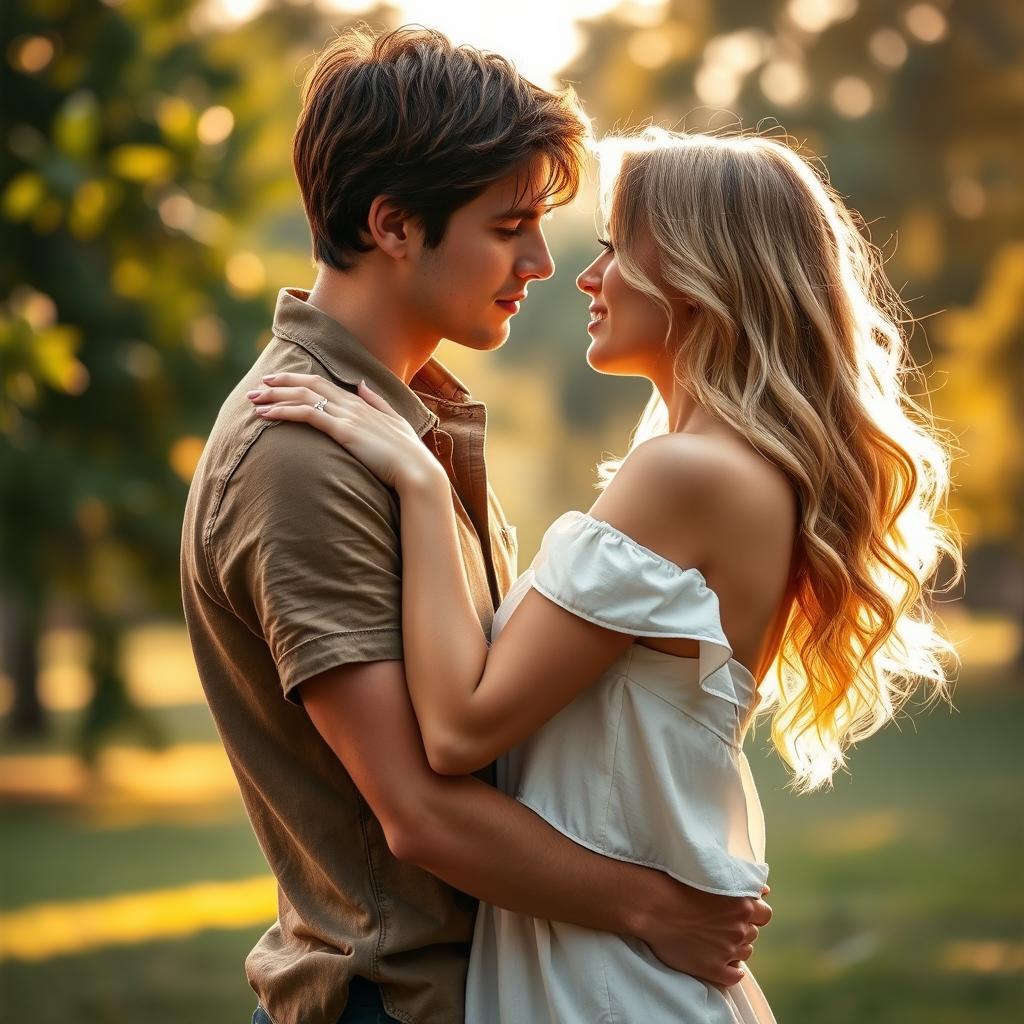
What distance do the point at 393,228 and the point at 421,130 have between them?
0.14 m

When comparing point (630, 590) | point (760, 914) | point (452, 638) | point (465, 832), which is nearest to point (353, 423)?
point (452, 638)

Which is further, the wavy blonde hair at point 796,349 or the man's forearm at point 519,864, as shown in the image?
the wavy blonde hair at point 796,349

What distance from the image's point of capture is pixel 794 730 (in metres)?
2.32

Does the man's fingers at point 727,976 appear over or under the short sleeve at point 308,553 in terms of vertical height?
under

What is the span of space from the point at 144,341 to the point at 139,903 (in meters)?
3.83

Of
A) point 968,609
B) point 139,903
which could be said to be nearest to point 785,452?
point 139,903

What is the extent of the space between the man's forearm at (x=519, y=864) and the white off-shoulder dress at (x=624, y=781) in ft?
0.08

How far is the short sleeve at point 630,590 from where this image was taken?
5.88 feet

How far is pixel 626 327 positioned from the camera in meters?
2.08

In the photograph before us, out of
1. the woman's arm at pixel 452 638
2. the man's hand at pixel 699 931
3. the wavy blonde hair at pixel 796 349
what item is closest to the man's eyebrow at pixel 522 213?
the wavy blonde hair at pixel 796 349

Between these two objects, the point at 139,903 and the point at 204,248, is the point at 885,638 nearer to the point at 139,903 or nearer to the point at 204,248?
the point at 204,248

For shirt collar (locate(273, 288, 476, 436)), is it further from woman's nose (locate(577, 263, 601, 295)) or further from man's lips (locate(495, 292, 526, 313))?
woman's nose (locate(577, 263, 601, 295))

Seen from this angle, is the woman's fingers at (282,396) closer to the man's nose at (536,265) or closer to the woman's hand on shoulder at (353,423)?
the woman's hand on shoulder at (353,423)

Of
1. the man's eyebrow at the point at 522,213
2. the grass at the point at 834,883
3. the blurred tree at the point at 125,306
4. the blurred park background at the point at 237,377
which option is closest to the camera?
the man's eyebrow at the point at 522,213
